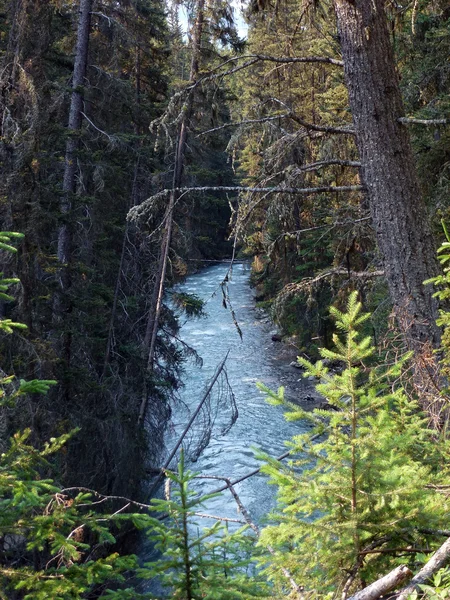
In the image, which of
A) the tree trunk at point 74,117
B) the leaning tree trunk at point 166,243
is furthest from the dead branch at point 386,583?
the leaning tree trunk at point 166,243

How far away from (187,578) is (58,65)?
1067 cm

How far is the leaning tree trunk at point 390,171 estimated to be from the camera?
4441 mm

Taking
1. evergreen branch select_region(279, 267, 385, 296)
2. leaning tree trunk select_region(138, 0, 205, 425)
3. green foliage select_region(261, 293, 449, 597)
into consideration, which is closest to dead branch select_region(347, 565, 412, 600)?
green foliage select_region(261, 293, 449, 597)

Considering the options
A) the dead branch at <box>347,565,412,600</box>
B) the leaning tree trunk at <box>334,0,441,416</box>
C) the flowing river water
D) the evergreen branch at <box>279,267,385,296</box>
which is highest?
the leaning tree trunk at <box>334,0,441,416</box>

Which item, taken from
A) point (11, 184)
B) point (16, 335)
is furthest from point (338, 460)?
point (11, 184)

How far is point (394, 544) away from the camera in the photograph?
237cm

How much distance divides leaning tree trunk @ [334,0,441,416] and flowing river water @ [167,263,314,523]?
178cm

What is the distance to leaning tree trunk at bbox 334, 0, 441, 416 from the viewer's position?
444 cm

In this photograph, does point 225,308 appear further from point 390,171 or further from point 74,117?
point 74,117

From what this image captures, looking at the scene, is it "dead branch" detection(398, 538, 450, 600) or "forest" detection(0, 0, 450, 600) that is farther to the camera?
"forest" detection(0, 0, 450, 600)

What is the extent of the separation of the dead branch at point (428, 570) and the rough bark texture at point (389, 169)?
8.32ft

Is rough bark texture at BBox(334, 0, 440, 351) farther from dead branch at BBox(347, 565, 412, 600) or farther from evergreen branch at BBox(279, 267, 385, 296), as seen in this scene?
dead branch at BBox(347, 565, 412, 600)

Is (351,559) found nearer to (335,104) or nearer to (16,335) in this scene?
(16,335)

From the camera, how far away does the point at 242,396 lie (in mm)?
15648
